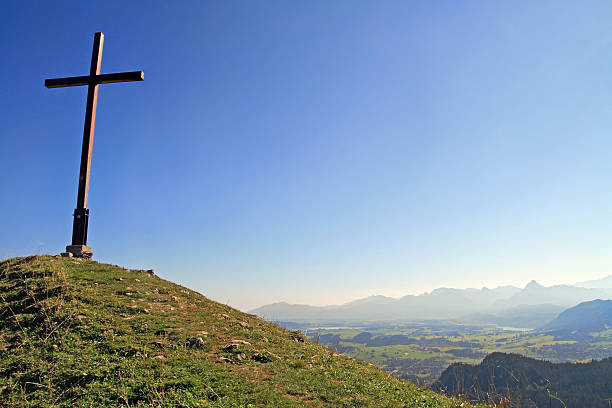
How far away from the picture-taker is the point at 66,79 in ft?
57.5

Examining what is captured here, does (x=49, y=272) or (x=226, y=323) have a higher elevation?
(x=49, y=272)

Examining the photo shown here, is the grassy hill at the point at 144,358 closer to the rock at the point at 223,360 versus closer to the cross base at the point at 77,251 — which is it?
the rock at the point at 223,360

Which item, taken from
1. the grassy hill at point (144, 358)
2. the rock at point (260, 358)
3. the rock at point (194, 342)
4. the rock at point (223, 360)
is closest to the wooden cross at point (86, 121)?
the grassy hill at point (144, 358)

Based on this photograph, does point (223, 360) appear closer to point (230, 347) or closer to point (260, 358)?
point (230, 347)

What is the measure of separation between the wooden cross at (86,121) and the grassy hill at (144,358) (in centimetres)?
298

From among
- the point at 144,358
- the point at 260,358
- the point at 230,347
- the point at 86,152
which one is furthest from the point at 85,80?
the point at 260,358

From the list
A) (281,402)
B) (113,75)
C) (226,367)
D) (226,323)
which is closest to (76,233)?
(113,75)

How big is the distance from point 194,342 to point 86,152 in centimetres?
1253

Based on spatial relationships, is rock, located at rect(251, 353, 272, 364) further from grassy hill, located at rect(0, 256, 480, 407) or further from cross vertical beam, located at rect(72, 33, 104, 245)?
cross vertical beam, located at rect(72, 33, 104, 245)

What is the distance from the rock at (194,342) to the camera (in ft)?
30.6

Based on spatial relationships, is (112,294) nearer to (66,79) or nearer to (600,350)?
(66,79)

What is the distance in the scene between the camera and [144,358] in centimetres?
803

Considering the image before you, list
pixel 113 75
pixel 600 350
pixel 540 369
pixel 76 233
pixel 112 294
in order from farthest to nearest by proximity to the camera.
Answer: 1. pixel 600 350
2. pixel 540 369
3. pixel 113 75
4. pixel 76 233
5. pixel 112 294

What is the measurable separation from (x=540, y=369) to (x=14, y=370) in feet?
245
